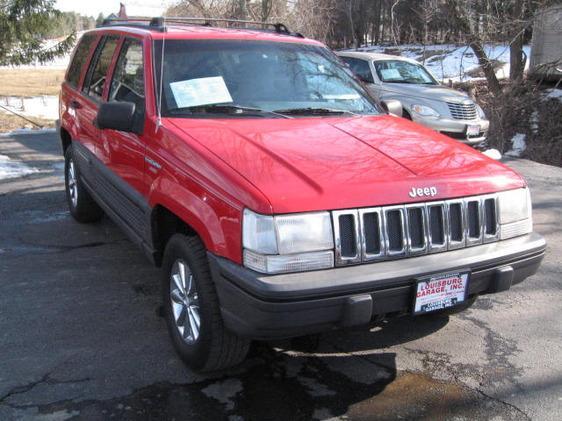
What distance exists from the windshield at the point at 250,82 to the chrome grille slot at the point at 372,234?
1.29 m

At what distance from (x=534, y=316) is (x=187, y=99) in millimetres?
2793

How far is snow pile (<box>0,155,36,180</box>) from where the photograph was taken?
26.0 ft

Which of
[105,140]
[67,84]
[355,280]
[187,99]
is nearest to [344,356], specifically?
[355,280]

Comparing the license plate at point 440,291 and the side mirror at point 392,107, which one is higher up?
the side mirror at point 392,107

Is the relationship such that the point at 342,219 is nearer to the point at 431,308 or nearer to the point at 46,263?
the point at 431,308

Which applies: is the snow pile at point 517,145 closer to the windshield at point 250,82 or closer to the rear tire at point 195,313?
the windshield at point 250,82

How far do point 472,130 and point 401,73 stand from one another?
205cm

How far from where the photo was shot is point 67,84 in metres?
5.93

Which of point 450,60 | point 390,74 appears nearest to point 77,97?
point 390,74

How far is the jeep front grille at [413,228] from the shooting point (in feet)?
9.05

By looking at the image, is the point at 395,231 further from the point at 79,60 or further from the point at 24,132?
the point at 24,132

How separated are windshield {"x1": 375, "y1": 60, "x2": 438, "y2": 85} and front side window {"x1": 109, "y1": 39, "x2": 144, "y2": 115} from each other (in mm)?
8140

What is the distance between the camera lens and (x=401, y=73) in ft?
39.2

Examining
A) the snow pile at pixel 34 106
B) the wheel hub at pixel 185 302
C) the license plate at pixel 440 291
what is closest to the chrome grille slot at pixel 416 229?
the license plate at pixel 440 291
